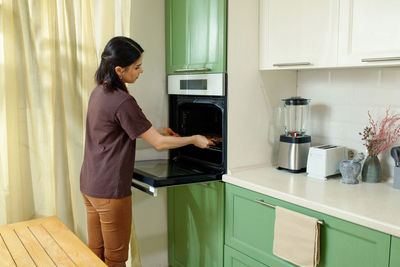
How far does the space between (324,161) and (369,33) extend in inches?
26.3

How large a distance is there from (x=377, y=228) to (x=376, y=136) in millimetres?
714

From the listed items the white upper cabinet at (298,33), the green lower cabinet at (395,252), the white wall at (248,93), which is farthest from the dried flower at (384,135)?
the green lower cabinet at (395,252)

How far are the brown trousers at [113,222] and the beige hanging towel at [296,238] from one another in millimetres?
740

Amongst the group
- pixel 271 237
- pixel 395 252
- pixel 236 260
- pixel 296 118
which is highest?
pixel 296 118

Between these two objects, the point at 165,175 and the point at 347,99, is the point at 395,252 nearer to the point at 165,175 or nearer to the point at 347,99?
the point at 347,99

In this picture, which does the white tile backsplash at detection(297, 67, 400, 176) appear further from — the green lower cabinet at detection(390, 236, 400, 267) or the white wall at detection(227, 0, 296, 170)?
the green lower cabinet at detection(390, 236, 400, 267)

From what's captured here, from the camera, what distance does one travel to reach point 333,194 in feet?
5.77

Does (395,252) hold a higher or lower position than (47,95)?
lower

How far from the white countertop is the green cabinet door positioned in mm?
626

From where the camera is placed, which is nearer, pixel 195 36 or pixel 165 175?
pixel 165 175

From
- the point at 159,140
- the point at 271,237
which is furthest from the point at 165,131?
the point at 271,237

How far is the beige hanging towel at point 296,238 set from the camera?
1624 mm

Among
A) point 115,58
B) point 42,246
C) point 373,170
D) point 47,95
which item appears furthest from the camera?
point 47,95

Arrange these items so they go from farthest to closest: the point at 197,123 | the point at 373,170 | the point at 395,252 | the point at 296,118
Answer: the point at 197,123 < the point at 296,118 < the point at 373,170 < the point at 395,252
